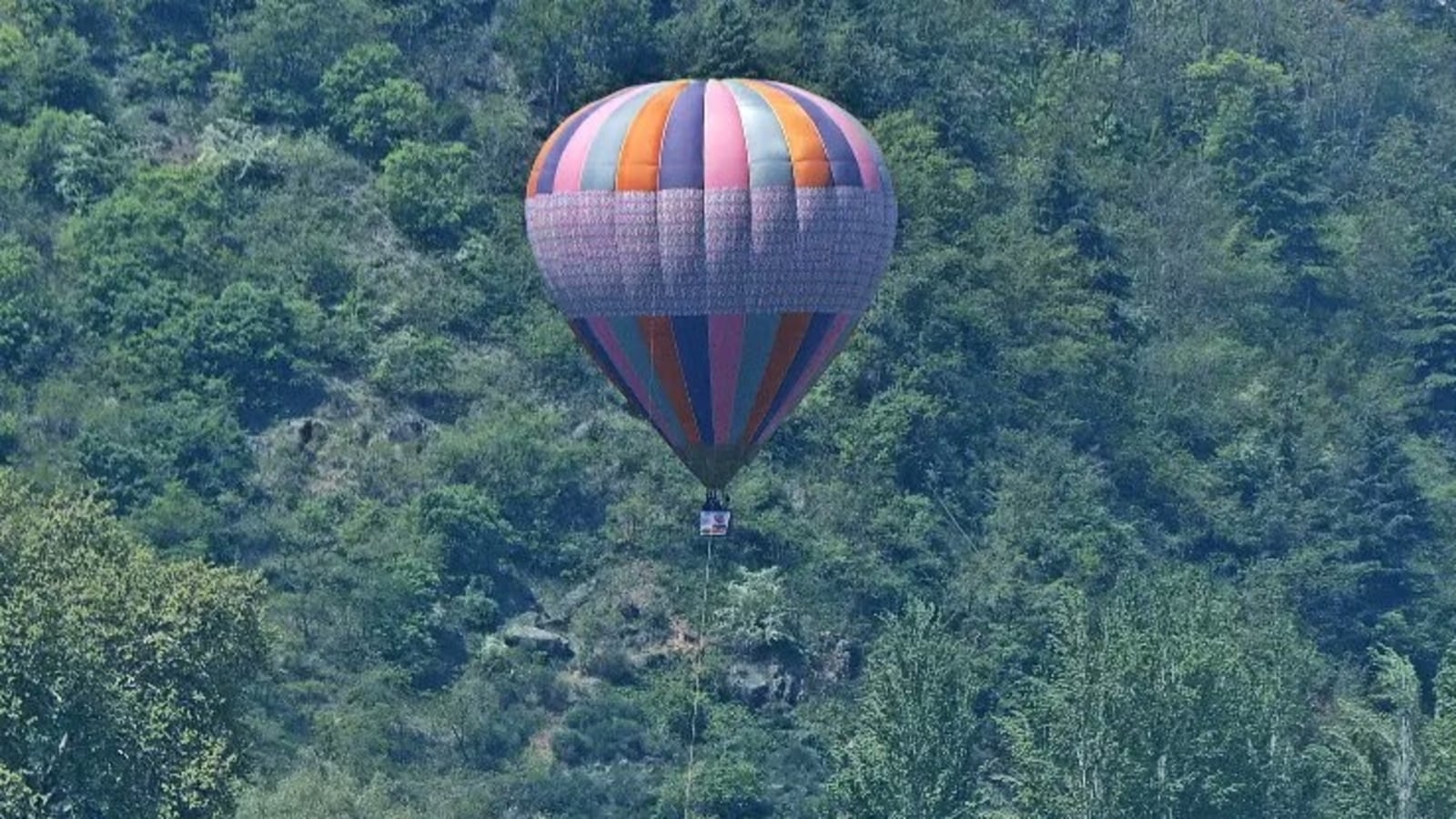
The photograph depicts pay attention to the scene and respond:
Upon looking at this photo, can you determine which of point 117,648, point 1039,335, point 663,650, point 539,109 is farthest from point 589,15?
point 117,648

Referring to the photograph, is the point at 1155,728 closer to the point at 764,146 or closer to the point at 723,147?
the point at 764,146

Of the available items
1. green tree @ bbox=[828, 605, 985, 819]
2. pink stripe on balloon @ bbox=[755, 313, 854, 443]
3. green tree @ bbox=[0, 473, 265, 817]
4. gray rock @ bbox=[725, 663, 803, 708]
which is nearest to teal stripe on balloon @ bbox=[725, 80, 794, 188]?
pink stripe on balloon @ bbox=[755, 313, 854, 443]

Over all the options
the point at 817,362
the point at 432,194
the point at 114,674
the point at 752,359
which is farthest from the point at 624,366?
the point at 432,194

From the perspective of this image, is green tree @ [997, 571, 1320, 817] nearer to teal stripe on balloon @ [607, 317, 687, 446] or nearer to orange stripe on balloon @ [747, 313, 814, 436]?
orange stripe on balloon @ [747, 313, 814, 436]

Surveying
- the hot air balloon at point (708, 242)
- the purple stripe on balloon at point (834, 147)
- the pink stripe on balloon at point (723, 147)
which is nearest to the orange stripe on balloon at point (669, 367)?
the hot air balloon at point (708, 242)

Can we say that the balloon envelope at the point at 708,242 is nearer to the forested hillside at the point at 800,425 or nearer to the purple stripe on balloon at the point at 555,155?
the purple stripe on balloon at the point at 555,155

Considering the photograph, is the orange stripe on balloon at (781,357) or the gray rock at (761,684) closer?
the orange stripe on balloon at (781,357)
